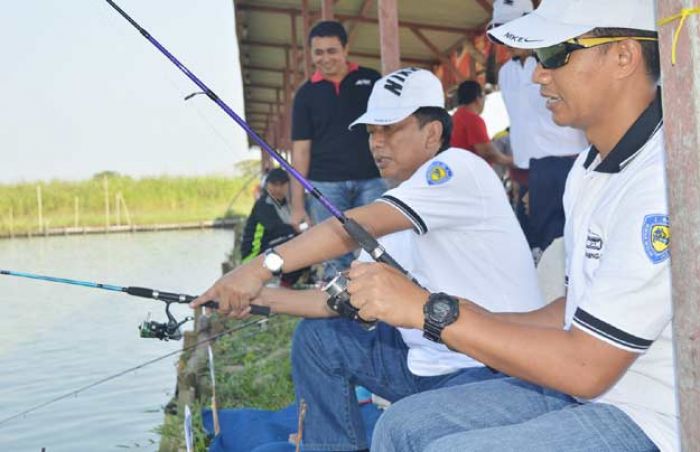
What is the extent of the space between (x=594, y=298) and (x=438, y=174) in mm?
1154

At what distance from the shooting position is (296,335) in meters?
3.55

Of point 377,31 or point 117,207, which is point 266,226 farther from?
point 117,207

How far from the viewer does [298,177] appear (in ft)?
9.18

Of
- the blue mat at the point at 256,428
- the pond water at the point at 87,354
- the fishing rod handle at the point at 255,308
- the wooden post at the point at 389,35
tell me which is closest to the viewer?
the fishing rod handle at the point at 255,308

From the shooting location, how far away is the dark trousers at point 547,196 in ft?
15.9

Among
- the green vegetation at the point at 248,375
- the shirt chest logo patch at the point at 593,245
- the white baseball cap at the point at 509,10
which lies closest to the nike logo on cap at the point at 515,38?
the shirt chest logo patch at the point at 593,245

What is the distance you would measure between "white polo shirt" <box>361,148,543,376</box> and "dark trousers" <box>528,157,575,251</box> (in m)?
1.74

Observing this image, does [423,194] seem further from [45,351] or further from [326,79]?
[45,351]

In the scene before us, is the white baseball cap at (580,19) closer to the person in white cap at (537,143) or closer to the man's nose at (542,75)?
the man's nose at (542,75)

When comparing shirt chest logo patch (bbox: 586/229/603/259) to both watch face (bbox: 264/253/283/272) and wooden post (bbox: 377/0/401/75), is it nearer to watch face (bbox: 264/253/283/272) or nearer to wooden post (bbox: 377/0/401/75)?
watch face (bbox: 264/253/283/272)

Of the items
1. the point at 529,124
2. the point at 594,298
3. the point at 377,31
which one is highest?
the point at 377,31

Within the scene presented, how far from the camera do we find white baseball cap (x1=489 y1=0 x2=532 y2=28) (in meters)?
4.96

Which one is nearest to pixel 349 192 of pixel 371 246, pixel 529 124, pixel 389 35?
pixel 389 35

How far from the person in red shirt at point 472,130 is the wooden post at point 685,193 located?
16.4 ft
